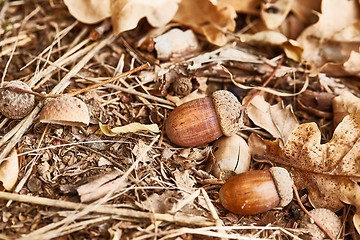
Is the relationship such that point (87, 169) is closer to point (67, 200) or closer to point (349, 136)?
point (67, 200)

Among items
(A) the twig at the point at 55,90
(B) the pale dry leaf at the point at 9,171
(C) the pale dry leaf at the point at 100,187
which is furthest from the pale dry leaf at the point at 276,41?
(B) the pale dry leaf at the point at 9,171

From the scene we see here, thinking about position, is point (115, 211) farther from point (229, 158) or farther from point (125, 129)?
point (229, 158)

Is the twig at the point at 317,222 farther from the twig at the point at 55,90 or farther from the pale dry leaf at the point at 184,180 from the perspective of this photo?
the twig at the point at 55,90

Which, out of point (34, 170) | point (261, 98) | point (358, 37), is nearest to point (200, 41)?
Answer: point (261, 98)

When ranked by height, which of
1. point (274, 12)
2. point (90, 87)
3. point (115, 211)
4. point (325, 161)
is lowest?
point (325, 161)

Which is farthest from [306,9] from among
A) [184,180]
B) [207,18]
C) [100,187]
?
[100,187]

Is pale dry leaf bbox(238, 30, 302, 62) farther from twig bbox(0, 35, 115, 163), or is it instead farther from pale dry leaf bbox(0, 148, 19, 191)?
pale dry leaf bbox(0, 148, 19, 191)

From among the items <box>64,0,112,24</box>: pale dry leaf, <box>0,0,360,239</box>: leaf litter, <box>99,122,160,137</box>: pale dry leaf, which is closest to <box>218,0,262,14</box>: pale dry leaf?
<box>0,0,360,239</box>: leaf litter
